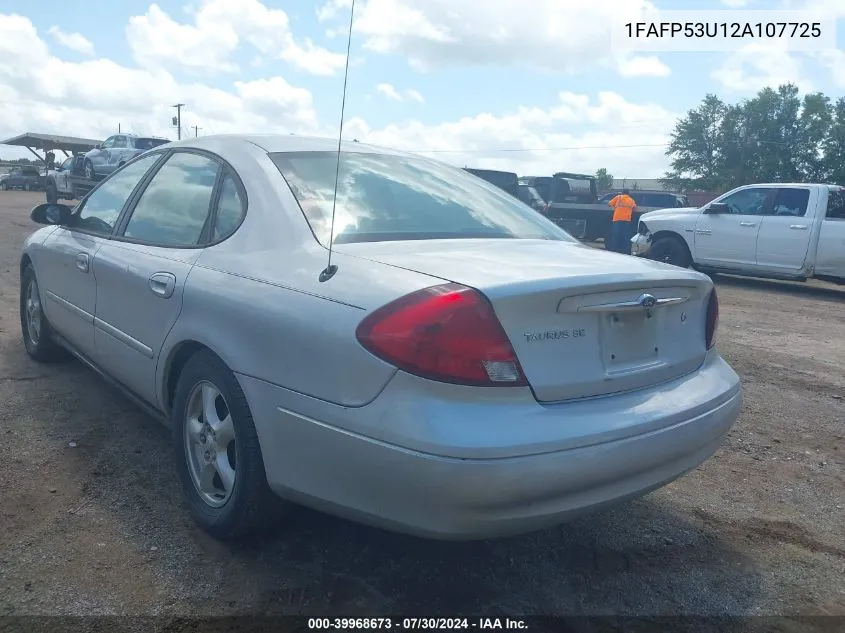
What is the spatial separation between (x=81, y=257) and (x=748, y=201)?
34.1ft

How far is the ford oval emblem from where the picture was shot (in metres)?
2.50

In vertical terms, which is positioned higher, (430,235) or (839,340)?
(430,235)

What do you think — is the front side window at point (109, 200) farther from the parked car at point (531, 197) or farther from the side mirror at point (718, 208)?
the parked car at point (531, 197)

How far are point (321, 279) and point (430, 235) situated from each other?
0.58 meters

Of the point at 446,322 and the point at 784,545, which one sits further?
the point at 784,545

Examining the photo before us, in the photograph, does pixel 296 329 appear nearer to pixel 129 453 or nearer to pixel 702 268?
pixel 129 453

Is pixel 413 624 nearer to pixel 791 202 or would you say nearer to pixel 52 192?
pixel 791 202

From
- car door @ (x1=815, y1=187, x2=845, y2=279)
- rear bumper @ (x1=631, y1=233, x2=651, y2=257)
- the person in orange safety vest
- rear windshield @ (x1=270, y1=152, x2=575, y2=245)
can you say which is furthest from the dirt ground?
the person in orange safety vest

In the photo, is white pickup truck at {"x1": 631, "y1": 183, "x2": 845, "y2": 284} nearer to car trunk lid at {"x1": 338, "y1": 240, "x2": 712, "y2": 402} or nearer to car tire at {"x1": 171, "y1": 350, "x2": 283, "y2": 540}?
car trunk lid at {"x1": 338, "y1": 240, "x2": 712, "y2": 402}

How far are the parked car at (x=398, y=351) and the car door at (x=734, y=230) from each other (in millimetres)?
9120

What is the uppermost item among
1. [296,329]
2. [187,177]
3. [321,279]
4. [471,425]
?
[187,177]

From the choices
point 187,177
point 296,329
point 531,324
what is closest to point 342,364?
point 296,329

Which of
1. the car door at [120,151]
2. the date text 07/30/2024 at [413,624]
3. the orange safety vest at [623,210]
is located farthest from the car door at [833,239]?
the car door at [120,151]

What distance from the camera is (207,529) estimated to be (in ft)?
9.27
